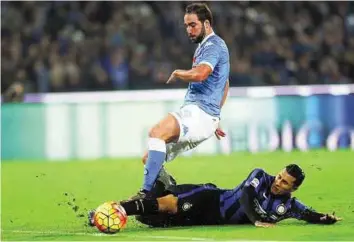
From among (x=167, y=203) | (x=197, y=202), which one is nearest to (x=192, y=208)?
(x=197, y=202)

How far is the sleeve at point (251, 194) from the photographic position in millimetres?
10195

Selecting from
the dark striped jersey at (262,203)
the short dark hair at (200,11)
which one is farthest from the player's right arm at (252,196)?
the short dark hair at (200,11)

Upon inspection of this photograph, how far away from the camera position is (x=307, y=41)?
25.0 metres

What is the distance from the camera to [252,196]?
33.4ft

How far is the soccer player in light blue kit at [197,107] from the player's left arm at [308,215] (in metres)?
1.12

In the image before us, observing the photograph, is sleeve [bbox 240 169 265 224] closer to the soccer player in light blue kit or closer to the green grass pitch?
the green grass pitch

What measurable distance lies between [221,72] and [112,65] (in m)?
13.0

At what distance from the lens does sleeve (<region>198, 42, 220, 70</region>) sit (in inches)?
416

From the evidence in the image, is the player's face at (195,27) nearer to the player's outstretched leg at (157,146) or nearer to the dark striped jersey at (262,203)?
the player's outstretched leg at (157,146)

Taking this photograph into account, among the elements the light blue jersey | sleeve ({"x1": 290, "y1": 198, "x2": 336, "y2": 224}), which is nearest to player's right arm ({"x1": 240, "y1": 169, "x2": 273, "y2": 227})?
sleeve ({"x1": 290, "y1": 198, "x2": 336, "y2": 224})

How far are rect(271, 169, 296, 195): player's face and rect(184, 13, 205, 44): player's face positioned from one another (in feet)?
5.21

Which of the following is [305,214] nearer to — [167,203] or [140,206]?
[167,203]

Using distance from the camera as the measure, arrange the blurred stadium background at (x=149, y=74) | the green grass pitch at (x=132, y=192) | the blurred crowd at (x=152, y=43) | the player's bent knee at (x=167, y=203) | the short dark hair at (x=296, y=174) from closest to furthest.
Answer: the short dark hair at (x=296, y=174), the green grass pitch at (x=132, y=192), the player's bent knee at (x=167, y=203), the blurred stadium background at (x=149, y=74), the blurred crowd at (x=152, y=43)

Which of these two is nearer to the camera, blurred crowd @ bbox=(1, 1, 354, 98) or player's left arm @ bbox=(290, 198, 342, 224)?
player's left arm @ bbox=(290, 198, 342, 224)
